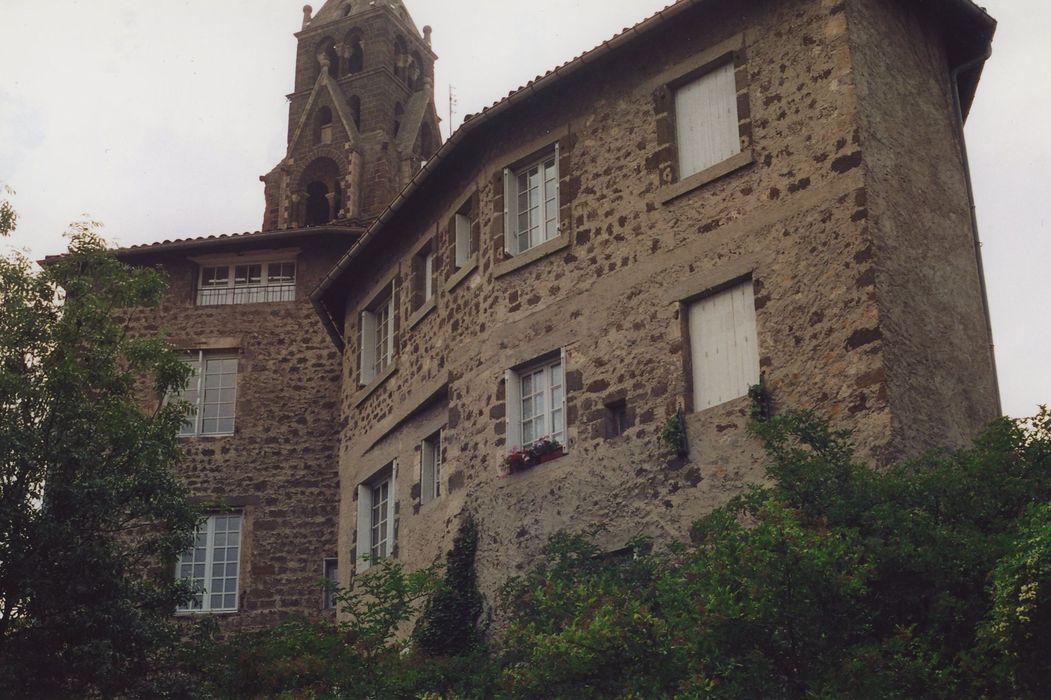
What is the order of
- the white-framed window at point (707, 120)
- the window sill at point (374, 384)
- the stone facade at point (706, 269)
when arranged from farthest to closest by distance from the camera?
the window sill at point (374, 384), the white-framed window at point (707, 120), the stone facade at point (706, 269)

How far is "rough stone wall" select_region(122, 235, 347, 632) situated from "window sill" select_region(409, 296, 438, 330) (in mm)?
4185

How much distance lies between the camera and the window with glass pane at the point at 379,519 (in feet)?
62.2

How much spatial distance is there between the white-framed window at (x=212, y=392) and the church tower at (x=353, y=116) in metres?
7.40

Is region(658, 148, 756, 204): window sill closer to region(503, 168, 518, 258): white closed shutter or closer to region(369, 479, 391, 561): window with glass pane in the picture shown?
region(503, 168, 518, 258): white closed shutter

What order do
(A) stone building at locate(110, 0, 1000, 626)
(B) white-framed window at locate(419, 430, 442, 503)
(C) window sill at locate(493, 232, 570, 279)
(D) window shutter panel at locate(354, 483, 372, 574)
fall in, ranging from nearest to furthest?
(A) stone building at locate(110, 0, 1000, 626) < (C) window sill at locate(493, 232, 570, 279) < (B) white-framed window at locate(419, 430, 442, 503) < (D) window shutter panel at locate(354, 483, 372, 574)

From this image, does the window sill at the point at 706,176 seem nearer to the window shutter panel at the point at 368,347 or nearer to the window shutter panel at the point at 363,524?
the window shutter panel at the point at 368,347

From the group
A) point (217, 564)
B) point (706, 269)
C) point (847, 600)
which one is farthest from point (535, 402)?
point (217, 564)

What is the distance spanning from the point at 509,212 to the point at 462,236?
131 centimetres

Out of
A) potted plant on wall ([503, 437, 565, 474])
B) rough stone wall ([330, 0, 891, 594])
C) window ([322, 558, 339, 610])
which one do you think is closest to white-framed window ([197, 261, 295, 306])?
window ([322, 558, 339, 610])

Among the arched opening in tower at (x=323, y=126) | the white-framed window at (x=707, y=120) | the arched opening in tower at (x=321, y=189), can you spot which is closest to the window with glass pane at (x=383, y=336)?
the white-framed window at (x=707, y=120)

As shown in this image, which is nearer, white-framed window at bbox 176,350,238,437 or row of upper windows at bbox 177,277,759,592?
row of upper windows at bbox 177,277,759,592

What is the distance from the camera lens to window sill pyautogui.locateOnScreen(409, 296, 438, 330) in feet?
59.1

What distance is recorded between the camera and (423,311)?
59.8 feet

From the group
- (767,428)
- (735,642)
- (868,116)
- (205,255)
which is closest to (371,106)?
(205,255)
